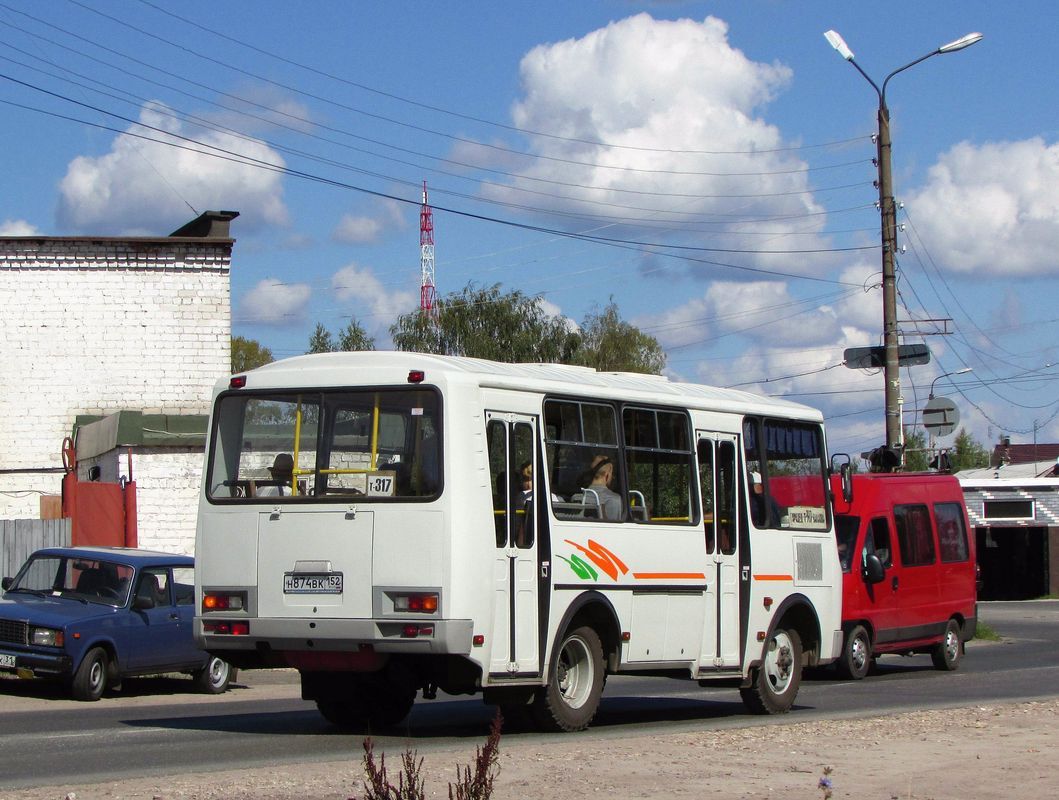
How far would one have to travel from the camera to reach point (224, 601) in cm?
1238

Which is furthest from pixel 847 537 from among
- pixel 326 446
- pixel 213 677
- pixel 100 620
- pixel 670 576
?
pixel 326 446

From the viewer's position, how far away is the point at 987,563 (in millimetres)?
57188

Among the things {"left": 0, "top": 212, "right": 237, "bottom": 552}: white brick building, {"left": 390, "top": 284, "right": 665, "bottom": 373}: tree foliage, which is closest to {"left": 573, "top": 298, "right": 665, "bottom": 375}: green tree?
{"left": 390, "top": 284, "right": 665, "bottom": 373}: tree foliage

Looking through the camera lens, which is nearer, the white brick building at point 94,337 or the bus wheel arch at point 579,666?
the bus wheel arch at point 579,666

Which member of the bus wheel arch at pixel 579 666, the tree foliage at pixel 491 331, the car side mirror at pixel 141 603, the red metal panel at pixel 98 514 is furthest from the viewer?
the tree foliage at pixel 491 331

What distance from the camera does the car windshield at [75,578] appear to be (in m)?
18.0

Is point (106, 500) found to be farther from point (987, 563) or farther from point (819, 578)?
point (987, 563)

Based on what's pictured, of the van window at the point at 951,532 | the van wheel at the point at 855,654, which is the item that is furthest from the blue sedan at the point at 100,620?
the van window at the point at 951,532

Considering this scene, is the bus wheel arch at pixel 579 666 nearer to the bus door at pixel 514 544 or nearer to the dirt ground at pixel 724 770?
the dirt ground at pixel 724 770

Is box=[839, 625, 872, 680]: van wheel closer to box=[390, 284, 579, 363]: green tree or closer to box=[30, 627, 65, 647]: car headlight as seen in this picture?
box=[30, 627, 65, 647]: car headlight

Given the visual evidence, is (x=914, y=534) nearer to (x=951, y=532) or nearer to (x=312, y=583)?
(x=951, y=532)

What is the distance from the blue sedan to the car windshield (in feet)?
0.04

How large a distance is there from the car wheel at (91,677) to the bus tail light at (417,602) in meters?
6.60

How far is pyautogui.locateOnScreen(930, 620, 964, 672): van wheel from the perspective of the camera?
23.4m
